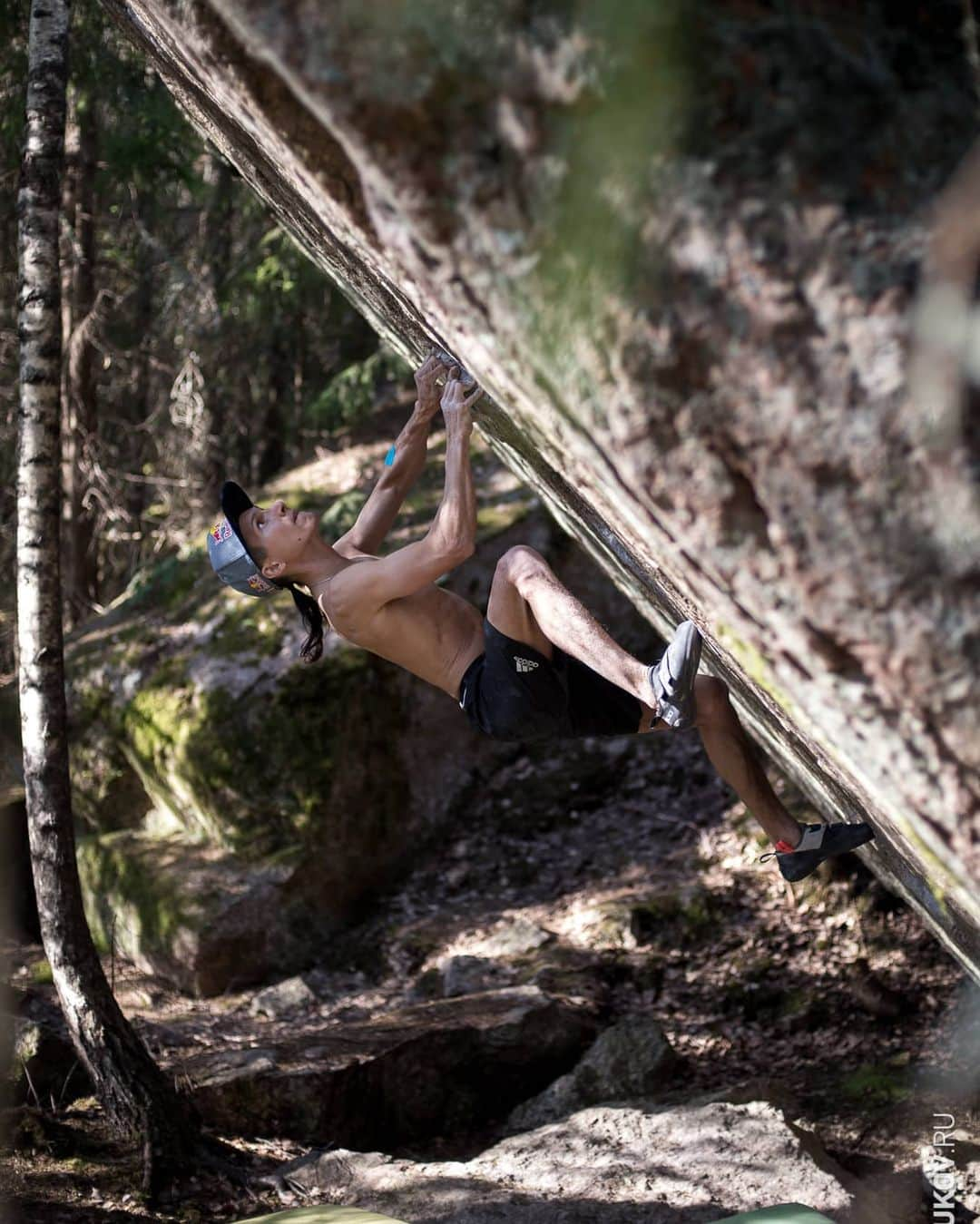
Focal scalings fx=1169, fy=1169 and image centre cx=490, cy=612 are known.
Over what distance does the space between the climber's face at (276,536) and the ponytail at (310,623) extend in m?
0.25

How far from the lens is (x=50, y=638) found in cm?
657

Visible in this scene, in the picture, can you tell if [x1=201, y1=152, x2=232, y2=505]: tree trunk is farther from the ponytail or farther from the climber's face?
the climber's face

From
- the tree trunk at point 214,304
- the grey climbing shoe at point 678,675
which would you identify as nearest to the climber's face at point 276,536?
the grey climbing shoe at point 678,675

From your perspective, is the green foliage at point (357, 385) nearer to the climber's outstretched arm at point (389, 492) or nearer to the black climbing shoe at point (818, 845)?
the climber's outstretched arm at point (389, 492)

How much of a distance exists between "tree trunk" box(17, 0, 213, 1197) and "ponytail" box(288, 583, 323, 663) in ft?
6.44

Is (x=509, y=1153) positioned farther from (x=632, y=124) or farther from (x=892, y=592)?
(x=632, y=124)

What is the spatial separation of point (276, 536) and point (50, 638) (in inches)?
89.8

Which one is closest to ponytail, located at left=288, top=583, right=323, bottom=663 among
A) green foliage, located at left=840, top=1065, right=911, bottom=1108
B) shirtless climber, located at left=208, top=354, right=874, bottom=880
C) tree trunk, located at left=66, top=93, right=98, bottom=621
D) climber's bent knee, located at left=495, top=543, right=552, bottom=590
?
shirtless climber, located at left=208, top=354, right=874, bottom=880

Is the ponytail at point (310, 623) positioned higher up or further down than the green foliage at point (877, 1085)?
higher up

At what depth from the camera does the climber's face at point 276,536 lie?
16.3ft

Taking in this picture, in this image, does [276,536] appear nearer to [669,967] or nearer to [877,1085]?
[877,1085]

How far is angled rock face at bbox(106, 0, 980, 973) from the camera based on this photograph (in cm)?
216

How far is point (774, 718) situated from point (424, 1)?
3.24m

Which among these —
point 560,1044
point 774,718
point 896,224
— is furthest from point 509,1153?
point 896,224
